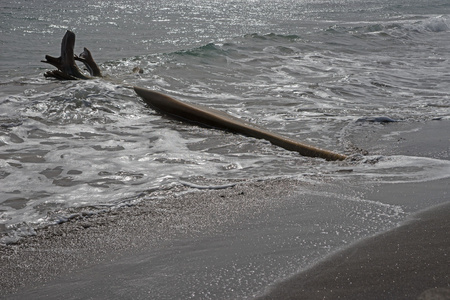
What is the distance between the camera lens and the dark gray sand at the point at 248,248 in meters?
2.12

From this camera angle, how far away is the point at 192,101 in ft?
23.4

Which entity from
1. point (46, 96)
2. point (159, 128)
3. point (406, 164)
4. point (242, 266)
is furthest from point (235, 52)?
point (242, 266)

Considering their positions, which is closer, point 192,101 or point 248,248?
point 248,248

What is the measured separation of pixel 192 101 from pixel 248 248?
4796 mm

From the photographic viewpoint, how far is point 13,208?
3232 mm

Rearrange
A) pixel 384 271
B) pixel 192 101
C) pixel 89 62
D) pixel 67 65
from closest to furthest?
pixel 384 271
pixel 192 101
pixel 67 65
pixel 89 62

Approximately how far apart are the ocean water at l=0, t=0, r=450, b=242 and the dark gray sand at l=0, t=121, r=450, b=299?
1.02ft

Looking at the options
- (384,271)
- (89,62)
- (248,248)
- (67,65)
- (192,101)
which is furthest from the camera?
(89,62)

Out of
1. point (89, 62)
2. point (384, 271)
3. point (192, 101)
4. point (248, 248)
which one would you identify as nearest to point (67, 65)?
point (89, 62)

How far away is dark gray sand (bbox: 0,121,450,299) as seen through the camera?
212 centimetres

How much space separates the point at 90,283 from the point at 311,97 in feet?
18.2

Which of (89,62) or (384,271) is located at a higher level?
(89,62)

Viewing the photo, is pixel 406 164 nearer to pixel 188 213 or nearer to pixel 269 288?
pixel 188 213

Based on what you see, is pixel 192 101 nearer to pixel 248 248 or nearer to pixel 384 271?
pixel 248 248
